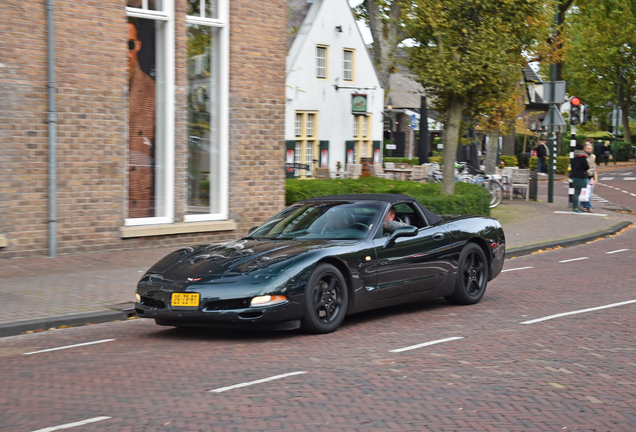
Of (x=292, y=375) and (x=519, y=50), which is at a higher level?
(x=519, y=50)

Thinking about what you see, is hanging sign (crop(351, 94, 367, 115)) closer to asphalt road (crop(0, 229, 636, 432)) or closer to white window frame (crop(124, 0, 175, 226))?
white window frame (crop(124, 0, 175, 226))

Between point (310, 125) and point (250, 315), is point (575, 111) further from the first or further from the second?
point (250, 315)

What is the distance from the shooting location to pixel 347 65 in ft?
119

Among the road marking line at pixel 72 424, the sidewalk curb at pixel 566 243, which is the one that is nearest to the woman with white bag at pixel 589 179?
the sidewalk curb at pixel 566 243

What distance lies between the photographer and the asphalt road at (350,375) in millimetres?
5004

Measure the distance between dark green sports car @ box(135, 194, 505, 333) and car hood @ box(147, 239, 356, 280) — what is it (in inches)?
0.4

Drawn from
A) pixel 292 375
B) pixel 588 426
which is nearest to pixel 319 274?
pixel 292 375

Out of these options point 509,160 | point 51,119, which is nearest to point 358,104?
point 509,160

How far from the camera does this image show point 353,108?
36094 mm

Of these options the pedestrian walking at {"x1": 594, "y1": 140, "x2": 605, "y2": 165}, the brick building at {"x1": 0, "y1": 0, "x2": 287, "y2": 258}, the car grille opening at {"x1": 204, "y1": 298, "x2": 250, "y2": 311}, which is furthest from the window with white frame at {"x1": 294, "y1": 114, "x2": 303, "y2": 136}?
the pedestrian walking at {"x1": 594, "y1": 140, "x2": 605, "y2": 165}

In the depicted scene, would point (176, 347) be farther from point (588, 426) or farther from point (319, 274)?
point (588, 426)

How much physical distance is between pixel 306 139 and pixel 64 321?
26.2 meters

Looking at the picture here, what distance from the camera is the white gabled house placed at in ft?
111

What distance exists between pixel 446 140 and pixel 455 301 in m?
11.3
